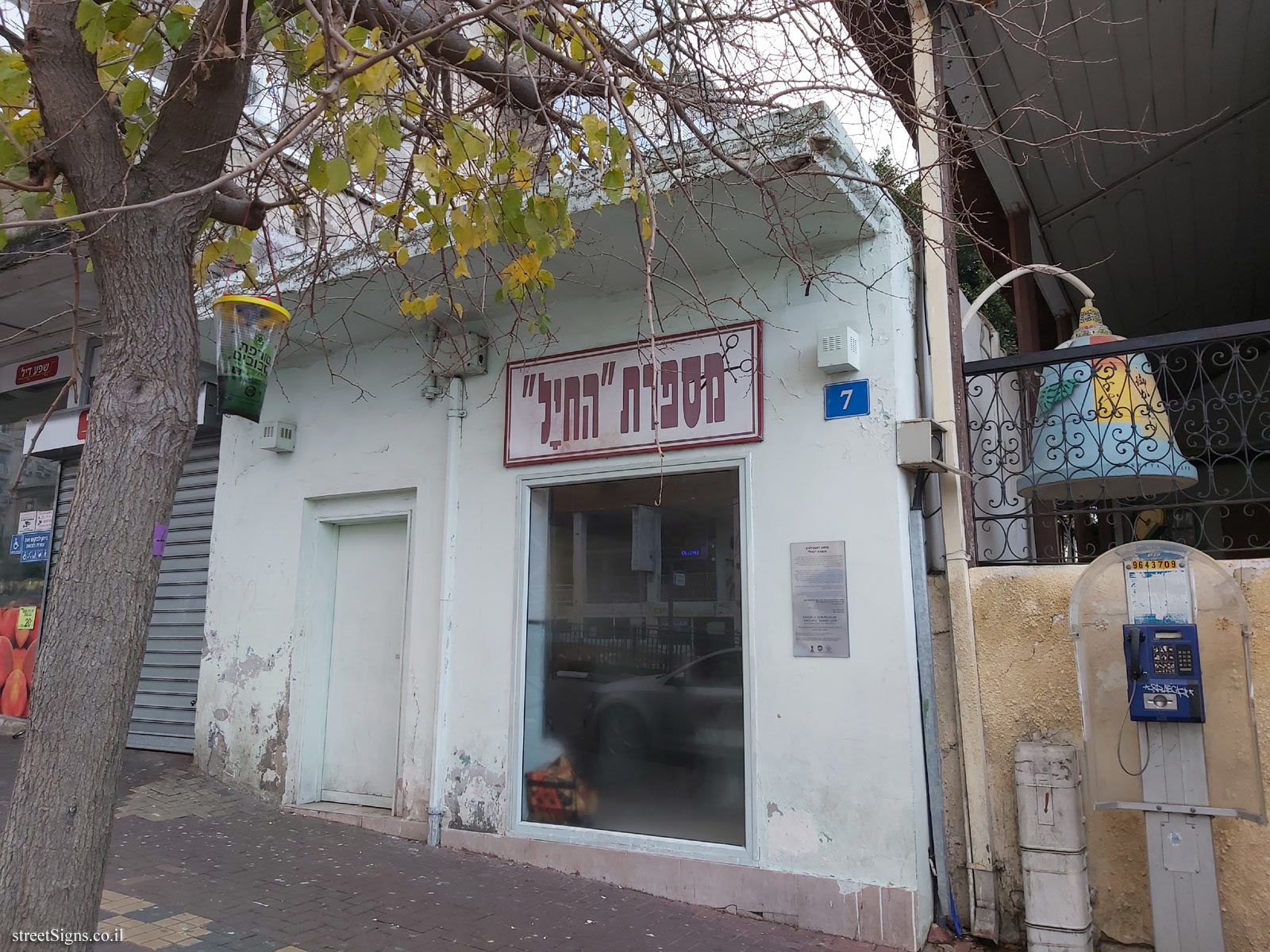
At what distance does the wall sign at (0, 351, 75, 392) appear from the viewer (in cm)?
938

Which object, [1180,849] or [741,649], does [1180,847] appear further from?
[741,649]

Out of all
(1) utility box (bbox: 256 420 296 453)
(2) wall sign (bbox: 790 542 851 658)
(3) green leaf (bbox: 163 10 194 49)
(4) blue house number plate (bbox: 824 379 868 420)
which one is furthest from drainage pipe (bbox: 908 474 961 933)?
(1) utility box (bbox: 256 420 296 453)

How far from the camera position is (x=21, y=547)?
9820 millimetres

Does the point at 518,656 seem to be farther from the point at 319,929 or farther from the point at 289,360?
the point at 289,360

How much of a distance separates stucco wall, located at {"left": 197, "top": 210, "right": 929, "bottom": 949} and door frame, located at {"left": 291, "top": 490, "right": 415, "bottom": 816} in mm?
87

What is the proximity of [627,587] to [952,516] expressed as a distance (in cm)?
210

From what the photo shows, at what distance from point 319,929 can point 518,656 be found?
2084mm

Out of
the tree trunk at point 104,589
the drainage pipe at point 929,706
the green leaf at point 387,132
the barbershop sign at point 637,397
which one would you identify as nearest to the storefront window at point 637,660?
the barbershop sign at point 637,397

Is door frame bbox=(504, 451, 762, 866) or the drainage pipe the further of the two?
door frame bbox=(504, 451, 762, 866)

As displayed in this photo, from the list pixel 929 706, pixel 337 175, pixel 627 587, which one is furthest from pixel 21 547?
pixel 929 706

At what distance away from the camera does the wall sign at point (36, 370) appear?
30.8 ft

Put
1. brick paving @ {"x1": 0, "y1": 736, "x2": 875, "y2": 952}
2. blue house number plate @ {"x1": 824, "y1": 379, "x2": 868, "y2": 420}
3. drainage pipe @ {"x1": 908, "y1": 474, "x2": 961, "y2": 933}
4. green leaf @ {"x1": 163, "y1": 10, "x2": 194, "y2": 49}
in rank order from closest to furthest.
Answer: green leaf @ {"x1": 163, "y1": 10, "x2": 194, "y2": 49} < brick paving @ {"x1": 0, "y1": 736, "x2": 875, "y2": 952} < drainage pipe @ {"x1": 908, "y1": 474, "x2": 961, "y2": 933} < blue house number plate @ {"x1": 824, "y1": 379, "x2": 868, "y2": 420}

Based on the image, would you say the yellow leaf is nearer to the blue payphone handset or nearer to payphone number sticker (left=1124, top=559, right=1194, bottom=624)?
payphone number sticker (left=1124, top=559, right=1194, bottom=624)

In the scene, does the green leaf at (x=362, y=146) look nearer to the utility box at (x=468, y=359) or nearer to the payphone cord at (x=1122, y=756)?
the utility box at (x=468, y=359)
